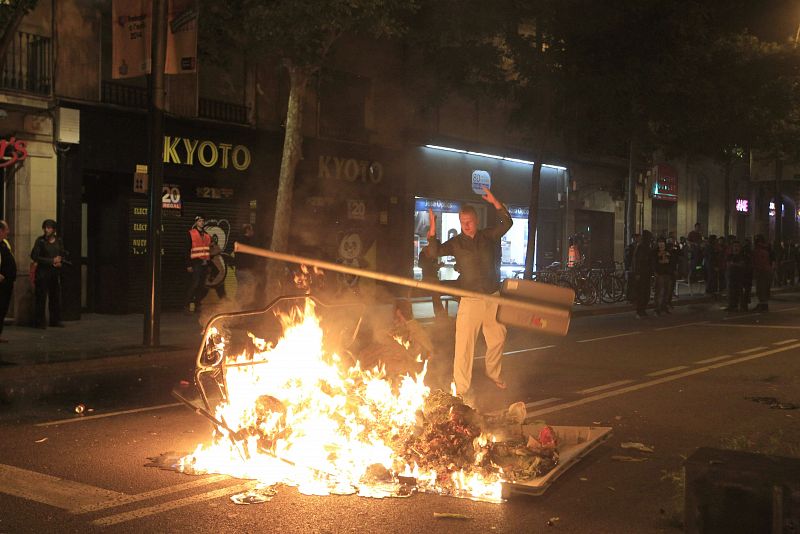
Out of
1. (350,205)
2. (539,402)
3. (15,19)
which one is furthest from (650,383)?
(350,205)

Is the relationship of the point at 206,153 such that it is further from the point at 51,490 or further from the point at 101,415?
the point at 51,490

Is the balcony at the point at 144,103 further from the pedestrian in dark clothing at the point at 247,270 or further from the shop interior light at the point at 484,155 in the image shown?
the shop interior light at the point at 484,155

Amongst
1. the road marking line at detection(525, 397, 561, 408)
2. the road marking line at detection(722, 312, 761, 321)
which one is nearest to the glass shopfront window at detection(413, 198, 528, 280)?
the road marking line at detection(722, 312, 761, 321)

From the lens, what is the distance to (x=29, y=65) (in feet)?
51.6

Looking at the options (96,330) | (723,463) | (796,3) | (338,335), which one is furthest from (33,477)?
(796,3)

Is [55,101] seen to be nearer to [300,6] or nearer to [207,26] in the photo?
[207,26]

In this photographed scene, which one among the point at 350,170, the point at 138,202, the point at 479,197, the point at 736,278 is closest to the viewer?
the point at 138,202

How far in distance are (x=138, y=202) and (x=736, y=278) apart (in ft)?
47.2

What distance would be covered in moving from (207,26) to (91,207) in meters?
4.53

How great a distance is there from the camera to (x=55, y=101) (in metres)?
16.0

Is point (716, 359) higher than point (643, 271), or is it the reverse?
point (643, 271)

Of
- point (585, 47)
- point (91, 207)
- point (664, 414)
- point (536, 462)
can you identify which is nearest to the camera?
point (536, 462)

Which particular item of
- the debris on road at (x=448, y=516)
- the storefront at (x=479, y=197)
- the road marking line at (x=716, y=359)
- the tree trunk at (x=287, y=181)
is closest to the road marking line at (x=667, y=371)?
the road marking line at (x=716, y=359)

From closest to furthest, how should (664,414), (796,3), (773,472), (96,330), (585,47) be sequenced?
(773,472), (664,414), (96,330), (585,47), (796,3)
